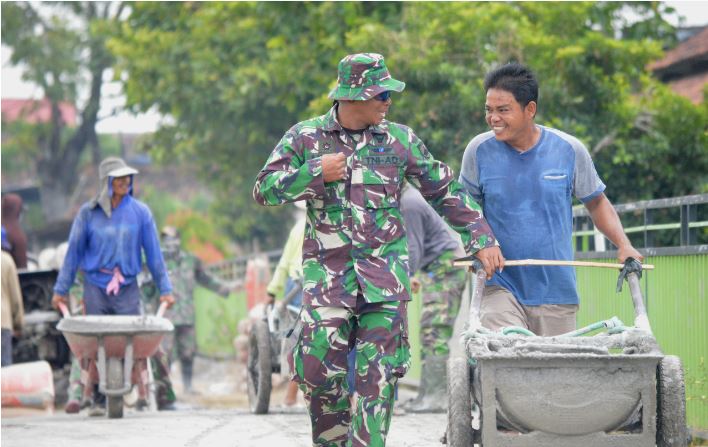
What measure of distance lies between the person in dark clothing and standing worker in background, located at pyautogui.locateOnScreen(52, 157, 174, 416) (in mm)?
3305

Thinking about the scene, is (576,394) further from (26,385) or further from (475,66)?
(475,66)

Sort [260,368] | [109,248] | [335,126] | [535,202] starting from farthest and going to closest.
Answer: [109,248]
[260,368]
[535,202]
[335,126]

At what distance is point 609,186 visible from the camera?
60.8 feet

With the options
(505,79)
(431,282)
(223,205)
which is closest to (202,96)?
(223,205)

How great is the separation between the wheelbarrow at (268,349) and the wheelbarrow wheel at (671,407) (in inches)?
223

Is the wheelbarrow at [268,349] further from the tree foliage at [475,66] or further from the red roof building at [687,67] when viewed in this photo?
the red roof building at [687,67]

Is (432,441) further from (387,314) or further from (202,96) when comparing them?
(202,96)

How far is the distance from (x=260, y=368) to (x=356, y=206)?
523 centimetres

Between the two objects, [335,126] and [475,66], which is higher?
[475,66]

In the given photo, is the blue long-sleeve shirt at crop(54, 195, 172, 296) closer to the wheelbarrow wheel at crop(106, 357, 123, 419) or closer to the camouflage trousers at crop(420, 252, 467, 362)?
the wheelbarrow wheel at crop(106, 357, 123, 419)

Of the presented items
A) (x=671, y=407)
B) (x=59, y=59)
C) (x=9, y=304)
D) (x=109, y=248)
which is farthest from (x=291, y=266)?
(x=59, y=59)

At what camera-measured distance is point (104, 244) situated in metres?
12.0

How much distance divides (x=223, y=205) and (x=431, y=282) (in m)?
22.8

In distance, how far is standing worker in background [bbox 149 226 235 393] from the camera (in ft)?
54.7
